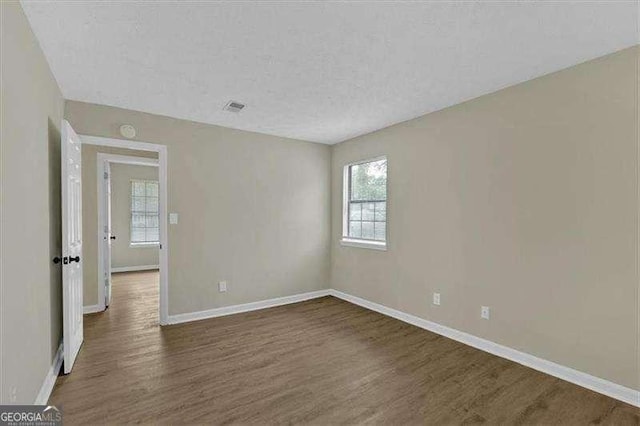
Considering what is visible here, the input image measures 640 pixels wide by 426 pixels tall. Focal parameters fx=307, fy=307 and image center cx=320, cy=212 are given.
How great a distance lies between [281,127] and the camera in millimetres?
4047

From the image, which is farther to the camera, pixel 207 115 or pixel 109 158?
pixel 109 158

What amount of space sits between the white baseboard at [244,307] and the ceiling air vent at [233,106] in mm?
2477

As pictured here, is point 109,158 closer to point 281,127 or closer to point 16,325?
point 281,127

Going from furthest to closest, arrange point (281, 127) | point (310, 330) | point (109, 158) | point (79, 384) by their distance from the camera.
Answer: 1. point (109, 158)
2. point (281, 127)
3. point (310, 330)
4. point (79, 384)

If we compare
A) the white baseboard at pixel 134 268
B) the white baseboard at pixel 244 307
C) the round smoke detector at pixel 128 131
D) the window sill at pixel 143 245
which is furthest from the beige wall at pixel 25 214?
the window sill at pixel 143 245

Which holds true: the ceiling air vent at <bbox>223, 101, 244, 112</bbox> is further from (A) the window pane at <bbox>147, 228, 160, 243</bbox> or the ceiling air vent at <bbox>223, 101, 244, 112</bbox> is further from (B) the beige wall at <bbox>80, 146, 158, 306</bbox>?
(A) the window pane at <bbox>147, 228, 160, 243</bbox>

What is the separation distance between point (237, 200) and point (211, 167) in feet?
1.77

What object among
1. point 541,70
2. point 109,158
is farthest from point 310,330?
point 109,158

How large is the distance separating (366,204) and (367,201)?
5cm

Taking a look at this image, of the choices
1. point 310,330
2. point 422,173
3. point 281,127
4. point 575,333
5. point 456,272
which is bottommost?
point 310,330

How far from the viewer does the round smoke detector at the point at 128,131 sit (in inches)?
133

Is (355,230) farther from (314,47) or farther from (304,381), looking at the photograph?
(314,47)

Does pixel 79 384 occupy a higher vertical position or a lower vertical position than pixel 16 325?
lower

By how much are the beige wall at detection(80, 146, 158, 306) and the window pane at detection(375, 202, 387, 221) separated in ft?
12.5
